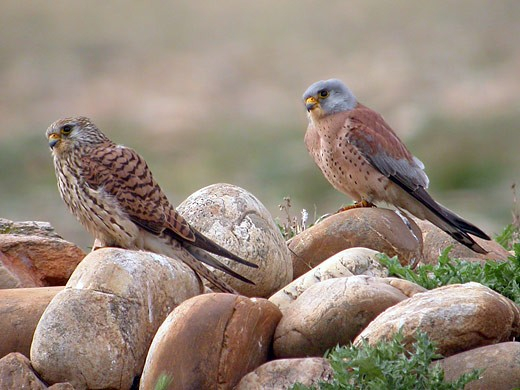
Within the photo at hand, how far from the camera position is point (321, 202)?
1330cm

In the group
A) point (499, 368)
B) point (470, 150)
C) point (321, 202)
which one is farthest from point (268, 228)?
point (470, 150)

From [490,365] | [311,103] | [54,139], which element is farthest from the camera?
[311,103]

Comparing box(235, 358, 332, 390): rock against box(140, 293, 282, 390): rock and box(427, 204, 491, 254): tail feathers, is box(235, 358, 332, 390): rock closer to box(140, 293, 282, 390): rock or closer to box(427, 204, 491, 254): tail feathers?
box(140, 293, 282, 390): rock

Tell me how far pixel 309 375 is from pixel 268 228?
1542 millimetres

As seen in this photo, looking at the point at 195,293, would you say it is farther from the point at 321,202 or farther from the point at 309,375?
the point at 321,202

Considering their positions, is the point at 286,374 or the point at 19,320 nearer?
the point at 286,374

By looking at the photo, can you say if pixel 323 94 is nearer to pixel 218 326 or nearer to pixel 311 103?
pixel 311 103

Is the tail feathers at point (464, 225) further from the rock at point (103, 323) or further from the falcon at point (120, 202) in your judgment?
the rock at point (103, 323)

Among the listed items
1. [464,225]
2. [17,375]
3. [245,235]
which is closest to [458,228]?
[464,225]

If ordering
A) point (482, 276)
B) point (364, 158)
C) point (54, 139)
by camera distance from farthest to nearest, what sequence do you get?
point (364, 158) → point (54, 139) → point (482, 276)

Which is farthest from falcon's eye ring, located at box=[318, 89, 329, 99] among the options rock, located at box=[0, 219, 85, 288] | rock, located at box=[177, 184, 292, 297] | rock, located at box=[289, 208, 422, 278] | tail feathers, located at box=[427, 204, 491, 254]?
rock, located at box=[0, 219, 85, 288]

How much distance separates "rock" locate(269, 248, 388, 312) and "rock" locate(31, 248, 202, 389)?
53 cm

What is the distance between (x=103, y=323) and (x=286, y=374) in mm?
760

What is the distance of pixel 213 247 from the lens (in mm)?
5547
